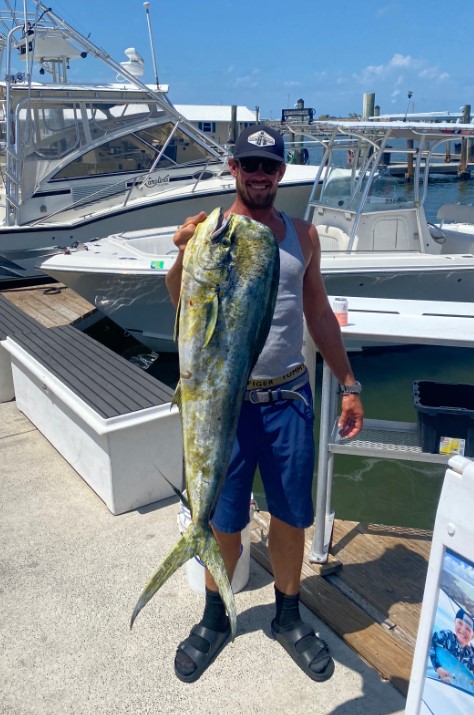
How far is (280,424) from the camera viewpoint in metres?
2.08

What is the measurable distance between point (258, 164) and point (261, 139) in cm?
8

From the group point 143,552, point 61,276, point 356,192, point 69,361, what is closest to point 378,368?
point 356,192

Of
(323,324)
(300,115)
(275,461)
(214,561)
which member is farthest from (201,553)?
(300,115)

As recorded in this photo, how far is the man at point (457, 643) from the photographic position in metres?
1.46

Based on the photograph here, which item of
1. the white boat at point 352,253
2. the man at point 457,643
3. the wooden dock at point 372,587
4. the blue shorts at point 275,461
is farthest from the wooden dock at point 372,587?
the white boat at point 352,253

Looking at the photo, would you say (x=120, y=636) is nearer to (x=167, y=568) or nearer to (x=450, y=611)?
(x=167, y=568)

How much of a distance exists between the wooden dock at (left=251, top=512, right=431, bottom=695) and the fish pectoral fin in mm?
1414

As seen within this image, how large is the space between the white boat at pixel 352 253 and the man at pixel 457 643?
5418 millimetres

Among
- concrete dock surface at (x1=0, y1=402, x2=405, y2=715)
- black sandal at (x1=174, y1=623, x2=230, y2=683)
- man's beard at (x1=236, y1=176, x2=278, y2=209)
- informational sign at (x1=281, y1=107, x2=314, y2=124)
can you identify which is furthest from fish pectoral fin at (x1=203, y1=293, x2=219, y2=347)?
informational sign at (x1=281, y1=107, x2=314, y2=124)

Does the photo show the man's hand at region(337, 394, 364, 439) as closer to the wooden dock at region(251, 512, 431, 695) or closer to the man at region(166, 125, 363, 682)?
the man at region(166, 125, 363, 682)

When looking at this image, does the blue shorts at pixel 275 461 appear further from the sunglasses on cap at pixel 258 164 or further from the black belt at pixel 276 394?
the sunglasses on cap at pixel 258 164

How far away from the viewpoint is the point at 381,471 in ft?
18.1

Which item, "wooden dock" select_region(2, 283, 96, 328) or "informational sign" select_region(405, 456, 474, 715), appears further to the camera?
"wooden dock" select_region(2, 283, 96, 328)

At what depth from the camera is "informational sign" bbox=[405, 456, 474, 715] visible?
1460mm
